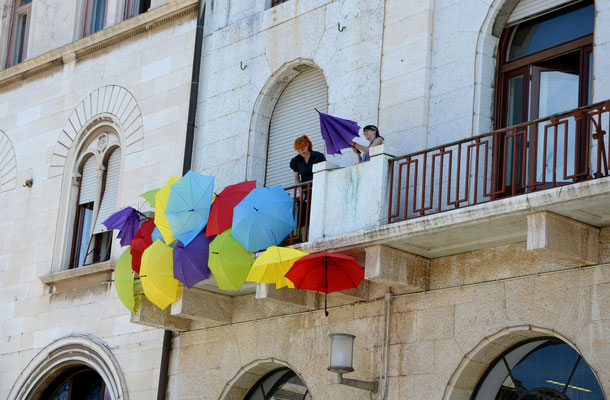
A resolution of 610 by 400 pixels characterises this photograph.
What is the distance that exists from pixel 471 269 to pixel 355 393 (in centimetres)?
223

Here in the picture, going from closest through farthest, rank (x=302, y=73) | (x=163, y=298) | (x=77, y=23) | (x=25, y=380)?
(x=163, y=298) < (x=302, y=73) < (x=25, y=380) < (x=77, y=23)

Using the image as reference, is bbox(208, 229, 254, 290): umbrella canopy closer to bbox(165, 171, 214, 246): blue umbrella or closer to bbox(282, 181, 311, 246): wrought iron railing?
bbox(165, 171, 214, 246): blue umbrella

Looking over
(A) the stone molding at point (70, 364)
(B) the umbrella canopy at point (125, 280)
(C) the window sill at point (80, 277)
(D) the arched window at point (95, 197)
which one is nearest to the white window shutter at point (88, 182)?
(D) the arched window at point (95, 197)

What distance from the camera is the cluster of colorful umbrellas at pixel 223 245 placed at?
1515cm

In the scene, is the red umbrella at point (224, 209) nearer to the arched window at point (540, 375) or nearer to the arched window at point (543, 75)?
the arched window at point (543, 75)

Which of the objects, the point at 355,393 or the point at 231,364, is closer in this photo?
the point at 355,393

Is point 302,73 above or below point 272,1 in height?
below

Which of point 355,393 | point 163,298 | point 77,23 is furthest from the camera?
point 77,23

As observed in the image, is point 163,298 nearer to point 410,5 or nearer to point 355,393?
point 355,393

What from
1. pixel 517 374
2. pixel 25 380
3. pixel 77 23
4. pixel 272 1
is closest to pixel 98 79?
pixel 77 23

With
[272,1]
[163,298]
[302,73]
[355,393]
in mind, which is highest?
[272,1]

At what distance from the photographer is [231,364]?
1766 centimetres

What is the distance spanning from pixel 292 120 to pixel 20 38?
7826 mm

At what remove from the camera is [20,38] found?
79.6 feet
